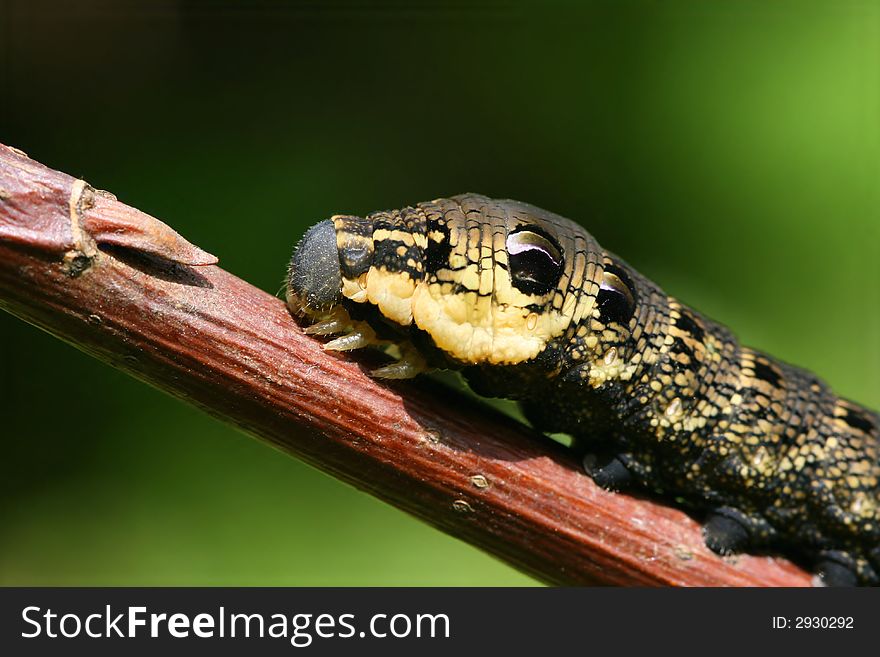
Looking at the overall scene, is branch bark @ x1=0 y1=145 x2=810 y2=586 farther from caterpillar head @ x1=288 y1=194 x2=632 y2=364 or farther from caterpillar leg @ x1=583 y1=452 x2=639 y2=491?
caterpillar head @ x1=288 y1=194 x2=632 y2=364

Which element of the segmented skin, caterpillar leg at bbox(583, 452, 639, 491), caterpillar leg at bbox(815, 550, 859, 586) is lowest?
caterpillar leg at bbox(815, 550, 859, 586)

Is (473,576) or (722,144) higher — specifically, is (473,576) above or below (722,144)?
below

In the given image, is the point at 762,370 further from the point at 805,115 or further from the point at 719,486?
the point at 805,115

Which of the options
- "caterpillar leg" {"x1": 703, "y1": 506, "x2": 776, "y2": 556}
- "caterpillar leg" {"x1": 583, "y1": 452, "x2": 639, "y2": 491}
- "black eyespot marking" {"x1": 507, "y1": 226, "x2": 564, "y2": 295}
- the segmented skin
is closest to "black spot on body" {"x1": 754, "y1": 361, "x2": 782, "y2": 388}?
the segmented skin

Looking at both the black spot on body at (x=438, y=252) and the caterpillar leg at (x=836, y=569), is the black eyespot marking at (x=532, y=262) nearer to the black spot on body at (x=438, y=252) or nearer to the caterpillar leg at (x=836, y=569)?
the black spot on body at (x=438, y=252)

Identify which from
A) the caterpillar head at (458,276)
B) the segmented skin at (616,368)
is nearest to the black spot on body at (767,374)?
the segmented skin at (616,368)

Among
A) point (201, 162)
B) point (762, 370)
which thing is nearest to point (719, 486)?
point (762, 370)

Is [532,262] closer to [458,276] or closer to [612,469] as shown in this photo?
[458,276]
